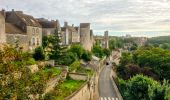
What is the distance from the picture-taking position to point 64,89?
3312 centimetres

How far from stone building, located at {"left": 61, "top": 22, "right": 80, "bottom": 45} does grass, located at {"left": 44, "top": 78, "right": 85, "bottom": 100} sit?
30.8 metres

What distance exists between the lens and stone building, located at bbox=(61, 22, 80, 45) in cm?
7394

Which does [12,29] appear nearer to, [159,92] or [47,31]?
[47,31]

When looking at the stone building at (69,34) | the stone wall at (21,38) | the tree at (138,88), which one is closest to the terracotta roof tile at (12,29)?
the stone wall at (21,38)

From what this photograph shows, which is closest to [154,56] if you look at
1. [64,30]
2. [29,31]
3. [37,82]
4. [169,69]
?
[169,69]

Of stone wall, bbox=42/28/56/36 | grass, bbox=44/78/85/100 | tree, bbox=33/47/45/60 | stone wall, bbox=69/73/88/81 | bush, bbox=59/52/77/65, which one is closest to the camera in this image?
grass, bbox=44/78/85/100

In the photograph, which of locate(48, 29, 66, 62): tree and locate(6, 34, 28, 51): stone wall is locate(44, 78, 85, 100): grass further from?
locate(6, 34, 28, 51): stone wall

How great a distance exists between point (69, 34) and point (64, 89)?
1856 inches

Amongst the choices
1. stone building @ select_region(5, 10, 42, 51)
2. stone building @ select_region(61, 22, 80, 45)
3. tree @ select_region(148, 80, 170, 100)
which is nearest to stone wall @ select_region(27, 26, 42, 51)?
stone building @ select_region(5, 10, 42, 51)

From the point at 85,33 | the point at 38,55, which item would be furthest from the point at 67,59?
the point at 85,33

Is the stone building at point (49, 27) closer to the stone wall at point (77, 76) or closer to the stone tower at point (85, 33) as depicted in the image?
the stone wall at point (77, 76)

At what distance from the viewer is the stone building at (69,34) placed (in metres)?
73.9

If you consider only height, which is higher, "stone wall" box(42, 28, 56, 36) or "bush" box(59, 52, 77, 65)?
"stone wall" box(42, 28, 56, 36)

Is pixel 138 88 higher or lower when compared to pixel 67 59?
lower
